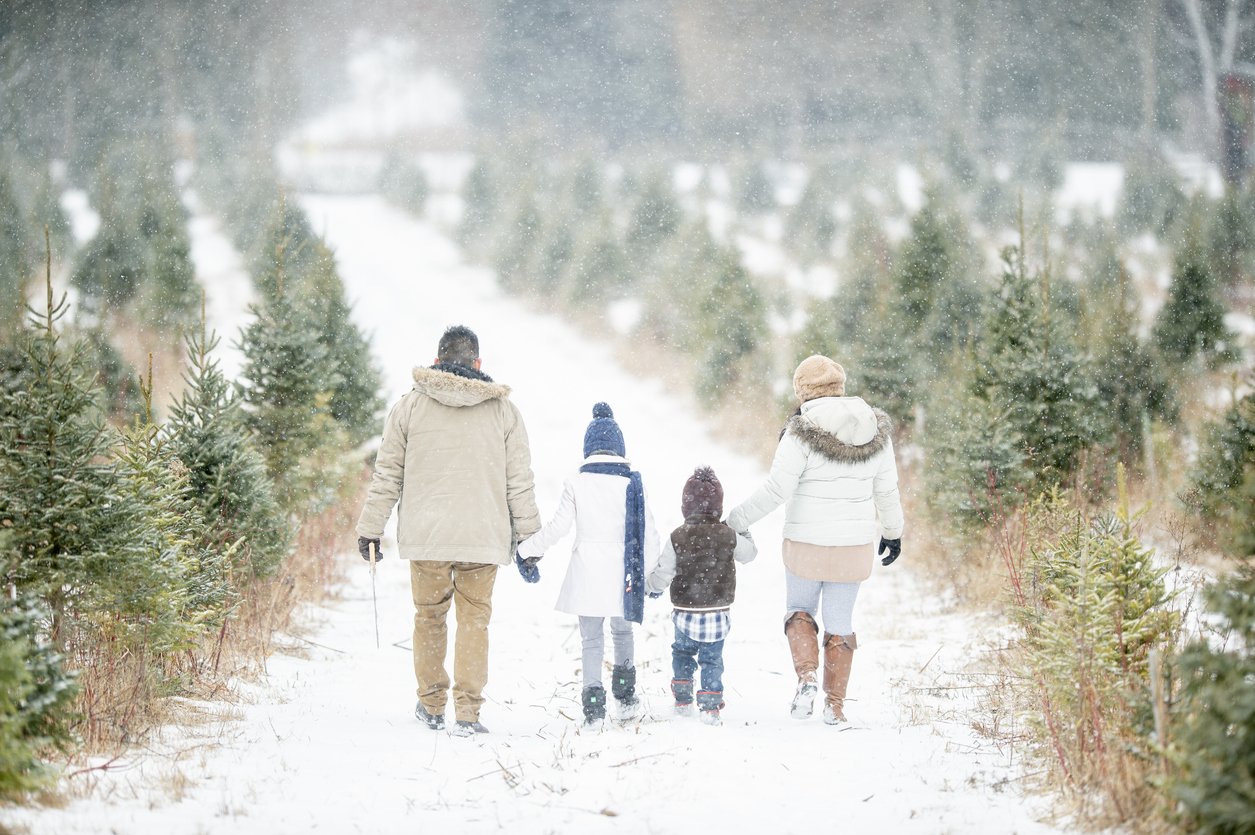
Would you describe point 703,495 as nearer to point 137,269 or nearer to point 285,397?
point 285,397

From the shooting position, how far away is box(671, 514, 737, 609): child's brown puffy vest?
14.5 ft

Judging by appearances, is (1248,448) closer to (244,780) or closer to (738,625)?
(738,625)

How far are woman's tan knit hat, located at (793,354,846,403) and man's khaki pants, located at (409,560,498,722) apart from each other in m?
1.98

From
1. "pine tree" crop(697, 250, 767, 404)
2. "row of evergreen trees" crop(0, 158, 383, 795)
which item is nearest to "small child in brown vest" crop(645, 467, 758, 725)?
"row of evergreen trees" crop(0, 158, 383, 795)

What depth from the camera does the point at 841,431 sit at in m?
4.47

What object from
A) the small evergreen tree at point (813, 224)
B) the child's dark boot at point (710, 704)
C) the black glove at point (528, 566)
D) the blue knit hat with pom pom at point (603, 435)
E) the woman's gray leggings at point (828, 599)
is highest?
the small evergreen tree at point (813, 224)

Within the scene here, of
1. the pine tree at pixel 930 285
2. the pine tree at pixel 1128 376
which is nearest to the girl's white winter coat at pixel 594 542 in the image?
the pine tree at pixel 1128 376

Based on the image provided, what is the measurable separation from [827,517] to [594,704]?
5.20ft

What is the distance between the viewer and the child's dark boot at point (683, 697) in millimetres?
4547

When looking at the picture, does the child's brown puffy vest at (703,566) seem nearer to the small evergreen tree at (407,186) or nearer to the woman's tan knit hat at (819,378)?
the woman's tan knit hat at (819,378)

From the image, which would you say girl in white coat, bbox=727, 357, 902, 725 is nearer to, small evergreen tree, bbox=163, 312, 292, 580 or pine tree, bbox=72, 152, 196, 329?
small evergreen tree, bbox=163, 312, 292, 580

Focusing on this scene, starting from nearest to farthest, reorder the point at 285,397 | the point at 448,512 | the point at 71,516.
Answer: the point at 71,516 → the point at 448,512 → the point at 285,397

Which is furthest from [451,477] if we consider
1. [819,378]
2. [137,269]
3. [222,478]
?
[137,269]

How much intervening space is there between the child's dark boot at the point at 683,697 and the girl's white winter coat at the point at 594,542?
1.88 feet
